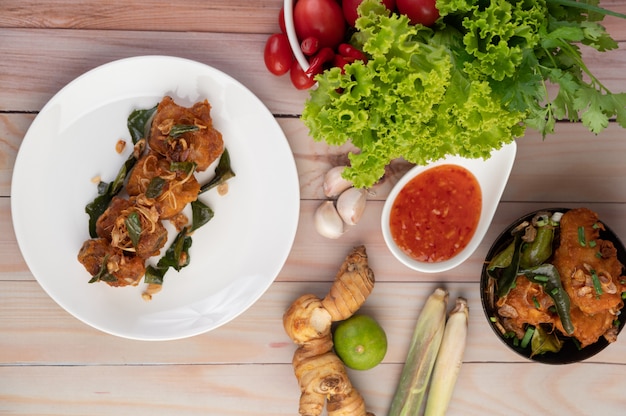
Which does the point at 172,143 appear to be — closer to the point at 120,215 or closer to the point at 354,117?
the point at 120,215

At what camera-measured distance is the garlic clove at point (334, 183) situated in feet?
6.29

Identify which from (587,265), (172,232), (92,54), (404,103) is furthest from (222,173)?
(587,265)

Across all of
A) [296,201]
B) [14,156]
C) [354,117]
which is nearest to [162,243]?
[296,201]

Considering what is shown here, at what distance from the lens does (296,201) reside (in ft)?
6.17

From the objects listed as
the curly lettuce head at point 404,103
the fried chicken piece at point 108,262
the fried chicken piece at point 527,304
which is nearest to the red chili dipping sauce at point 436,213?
the fried chicken piece at point 527,304

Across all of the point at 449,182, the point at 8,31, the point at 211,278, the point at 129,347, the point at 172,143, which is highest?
the point at 8,31

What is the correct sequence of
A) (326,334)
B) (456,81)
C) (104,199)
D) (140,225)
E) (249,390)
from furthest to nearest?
1. (249,390)
2. (326,334)
3. (104,199)
4. (140,225)
5. (456,81)

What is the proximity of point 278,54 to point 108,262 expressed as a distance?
2.69 ft

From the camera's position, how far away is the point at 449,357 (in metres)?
2.03

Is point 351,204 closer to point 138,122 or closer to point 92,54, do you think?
point 138,122

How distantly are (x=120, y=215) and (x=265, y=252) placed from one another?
0.47 metres

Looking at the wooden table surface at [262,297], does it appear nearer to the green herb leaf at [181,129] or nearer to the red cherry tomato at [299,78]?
the red cherry tomato at [299,78]

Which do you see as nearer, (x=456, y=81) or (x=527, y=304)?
(x=456, y=81)

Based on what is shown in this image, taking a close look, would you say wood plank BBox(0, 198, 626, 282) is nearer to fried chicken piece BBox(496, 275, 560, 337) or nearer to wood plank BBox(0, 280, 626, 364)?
wood plank BBox(0, 280, 626, 364)
